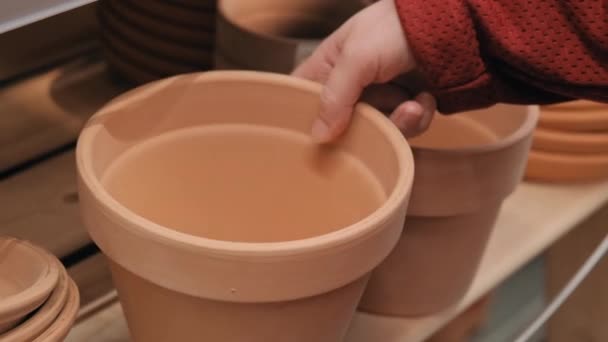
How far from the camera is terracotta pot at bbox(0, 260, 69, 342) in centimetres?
37

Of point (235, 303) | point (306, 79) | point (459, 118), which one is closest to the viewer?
point (235, 303)

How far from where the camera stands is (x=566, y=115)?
2.32 ft

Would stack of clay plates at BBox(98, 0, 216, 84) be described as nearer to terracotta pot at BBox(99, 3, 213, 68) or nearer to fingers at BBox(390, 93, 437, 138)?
terracotta pot at BBox(99, 3, 213, 68)

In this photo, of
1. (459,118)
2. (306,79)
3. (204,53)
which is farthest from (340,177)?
(204,53)

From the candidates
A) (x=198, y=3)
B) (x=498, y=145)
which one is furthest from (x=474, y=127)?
(x=198, y=3)

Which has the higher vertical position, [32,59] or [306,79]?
[306,79]

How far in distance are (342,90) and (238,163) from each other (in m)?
0.08

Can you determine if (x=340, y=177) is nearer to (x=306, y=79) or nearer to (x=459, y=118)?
(x=306, y=79)

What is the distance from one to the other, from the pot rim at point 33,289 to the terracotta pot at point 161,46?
0.32m

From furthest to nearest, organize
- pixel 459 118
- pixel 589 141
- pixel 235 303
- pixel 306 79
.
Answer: pixel 589 141 < pixel 459 118 < pixel 306 79 < pixel 235 303

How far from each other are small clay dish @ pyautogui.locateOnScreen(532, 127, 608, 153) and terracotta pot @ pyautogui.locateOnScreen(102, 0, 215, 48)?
279 millimetres

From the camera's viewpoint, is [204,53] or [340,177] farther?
[204,53]

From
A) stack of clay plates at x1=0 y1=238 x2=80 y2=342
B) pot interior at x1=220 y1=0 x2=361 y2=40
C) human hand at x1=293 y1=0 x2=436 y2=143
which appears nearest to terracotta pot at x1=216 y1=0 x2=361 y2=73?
pot interior at x1=220 y1=0 x2=361 y2=40

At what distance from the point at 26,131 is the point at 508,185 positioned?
0.38 metres
